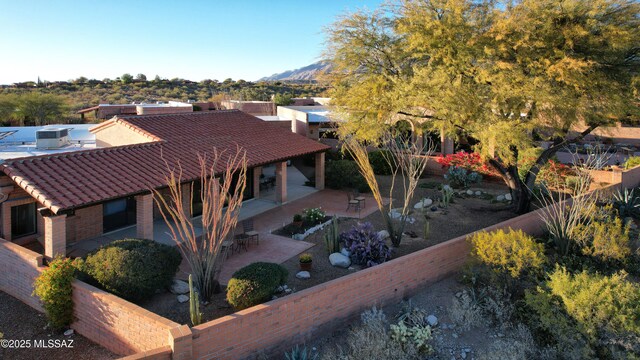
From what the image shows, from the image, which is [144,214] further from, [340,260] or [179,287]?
[340,260]

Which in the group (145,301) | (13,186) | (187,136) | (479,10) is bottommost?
(145,301)

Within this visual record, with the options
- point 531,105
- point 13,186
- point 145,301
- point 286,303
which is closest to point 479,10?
point 531,105

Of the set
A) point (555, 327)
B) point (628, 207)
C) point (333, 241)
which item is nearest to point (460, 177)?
point (628, 207)

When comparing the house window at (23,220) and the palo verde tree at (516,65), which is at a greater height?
the palo verde tree at (516,65)

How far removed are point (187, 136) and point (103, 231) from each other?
17.6 feet

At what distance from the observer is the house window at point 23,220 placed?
583 inches

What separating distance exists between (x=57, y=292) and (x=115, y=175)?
491 centimetres

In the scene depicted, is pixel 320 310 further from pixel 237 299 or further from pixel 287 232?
pixel 287 232

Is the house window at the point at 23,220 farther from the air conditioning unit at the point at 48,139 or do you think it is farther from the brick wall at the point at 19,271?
the air conditioning unit at the point at 48,139

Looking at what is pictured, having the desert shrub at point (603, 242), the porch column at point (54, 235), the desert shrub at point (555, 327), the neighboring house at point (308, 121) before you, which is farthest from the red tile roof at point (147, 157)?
the desert shrub at point (603, 242)

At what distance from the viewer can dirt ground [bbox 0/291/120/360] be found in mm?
9727

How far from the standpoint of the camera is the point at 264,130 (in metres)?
24.1

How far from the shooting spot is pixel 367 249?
13.7 metres

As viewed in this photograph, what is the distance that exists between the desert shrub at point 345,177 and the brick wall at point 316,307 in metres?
11.1
